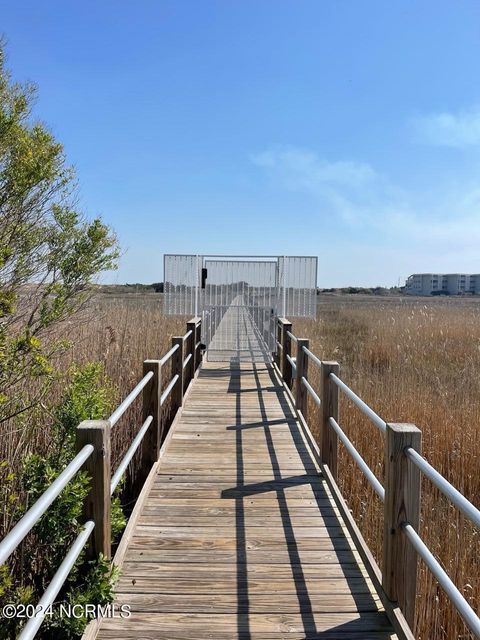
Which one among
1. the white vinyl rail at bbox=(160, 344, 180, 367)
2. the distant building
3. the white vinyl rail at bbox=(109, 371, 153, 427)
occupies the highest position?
the distant building

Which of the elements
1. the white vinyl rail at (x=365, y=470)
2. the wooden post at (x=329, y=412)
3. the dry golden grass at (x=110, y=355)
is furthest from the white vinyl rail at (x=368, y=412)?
the dry golden grass at (x=110, y=355)

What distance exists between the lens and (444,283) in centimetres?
13662

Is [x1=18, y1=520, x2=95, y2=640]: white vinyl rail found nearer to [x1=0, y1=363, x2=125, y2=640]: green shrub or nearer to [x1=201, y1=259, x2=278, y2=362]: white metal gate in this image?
[x1=0, y1=363, x2=125, y2=640]: green shrub

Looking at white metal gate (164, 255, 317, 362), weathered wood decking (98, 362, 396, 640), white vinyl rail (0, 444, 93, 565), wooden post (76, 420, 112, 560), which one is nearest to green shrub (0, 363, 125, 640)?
wooden post (76, 420, 112, 560)

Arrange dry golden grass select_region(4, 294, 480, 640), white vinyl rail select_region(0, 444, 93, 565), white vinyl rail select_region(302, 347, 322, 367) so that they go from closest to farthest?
white vinyl rail select_region(0, 444, 93, 565) < dry golden grass select_region(4, 294, 480, 640) < white vinyl rail select_region(302, 347, 322, 367)

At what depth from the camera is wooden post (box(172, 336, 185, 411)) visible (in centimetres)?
639

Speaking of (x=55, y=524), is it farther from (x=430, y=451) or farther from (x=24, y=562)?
(x=430, y=451)

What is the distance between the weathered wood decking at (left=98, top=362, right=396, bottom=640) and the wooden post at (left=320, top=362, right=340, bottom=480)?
0.65 feet

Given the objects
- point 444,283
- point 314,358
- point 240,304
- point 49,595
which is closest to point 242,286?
point 240,304

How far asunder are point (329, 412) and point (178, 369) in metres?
2.52

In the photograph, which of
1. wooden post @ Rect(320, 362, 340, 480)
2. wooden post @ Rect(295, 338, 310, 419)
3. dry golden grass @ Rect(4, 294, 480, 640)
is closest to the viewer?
dry golden grass @ Rect(4, 294, 480, 640)

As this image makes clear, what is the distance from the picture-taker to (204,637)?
7.90 ft

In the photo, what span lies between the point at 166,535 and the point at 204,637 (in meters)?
1.06

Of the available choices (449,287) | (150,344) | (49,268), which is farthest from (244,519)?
(449,287)
